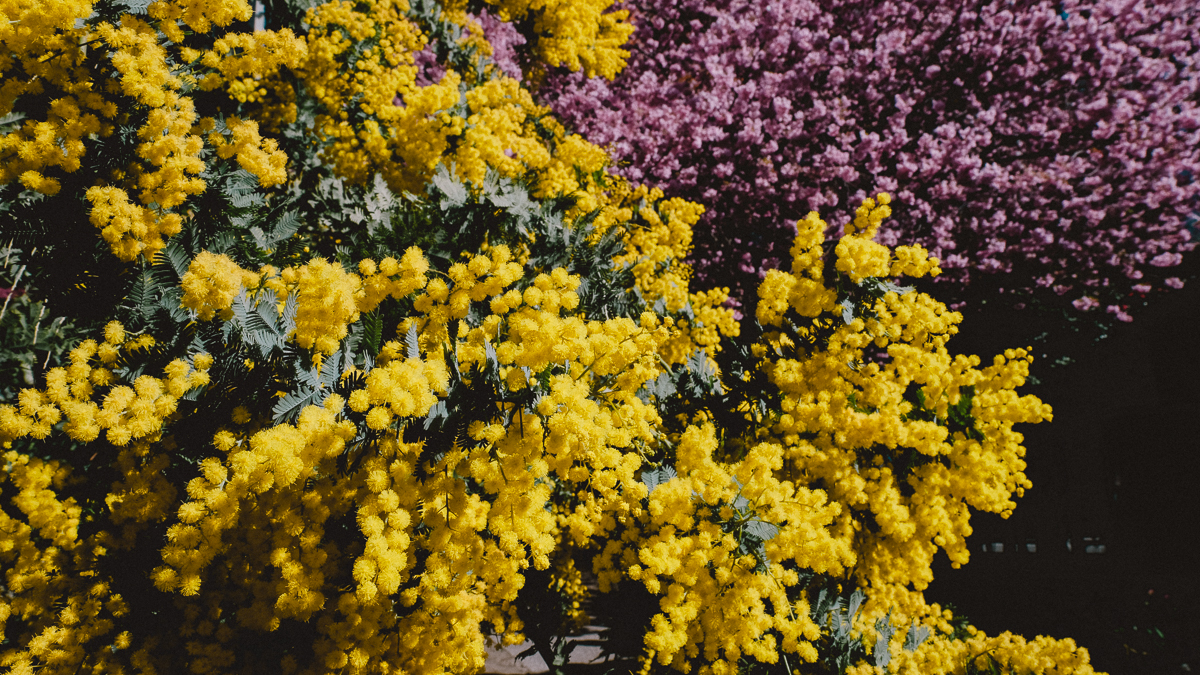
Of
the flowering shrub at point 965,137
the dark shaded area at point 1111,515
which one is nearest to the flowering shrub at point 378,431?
the dark shaded area at point 1111,515

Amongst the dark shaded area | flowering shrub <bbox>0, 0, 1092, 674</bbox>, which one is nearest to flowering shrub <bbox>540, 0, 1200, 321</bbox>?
the dark shaded area

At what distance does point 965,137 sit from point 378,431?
7.35 metres

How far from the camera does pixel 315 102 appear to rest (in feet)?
13.2

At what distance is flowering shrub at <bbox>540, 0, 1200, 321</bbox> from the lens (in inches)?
238

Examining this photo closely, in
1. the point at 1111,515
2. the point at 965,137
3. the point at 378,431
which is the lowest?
the point at 1111,515

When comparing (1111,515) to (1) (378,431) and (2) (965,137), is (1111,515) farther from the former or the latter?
(1) (378,431)

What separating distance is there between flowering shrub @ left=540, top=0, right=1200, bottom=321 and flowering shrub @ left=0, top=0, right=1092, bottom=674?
3995 millimetres

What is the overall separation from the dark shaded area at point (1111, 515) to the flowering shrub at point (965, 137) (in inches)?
32.5

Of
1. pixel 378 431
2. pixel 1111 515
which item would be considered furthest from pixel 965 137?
pixel 378 431

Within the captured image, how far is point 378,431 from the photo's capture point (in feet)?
4.85

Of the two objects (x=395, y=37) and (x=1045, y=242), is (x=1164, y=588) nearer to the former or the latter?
(x=1045, y=242)

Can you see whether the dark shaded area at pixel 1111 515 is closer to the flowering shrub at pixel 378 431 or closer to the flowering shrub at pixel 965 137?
the flowering shrub at pixel 965 137

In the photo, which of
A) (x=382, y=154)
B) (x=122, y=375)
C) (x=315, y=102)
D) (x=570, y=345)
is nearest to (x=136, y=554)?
(x=122, y=375)

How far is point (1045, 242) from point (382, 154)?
296 inches
